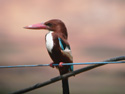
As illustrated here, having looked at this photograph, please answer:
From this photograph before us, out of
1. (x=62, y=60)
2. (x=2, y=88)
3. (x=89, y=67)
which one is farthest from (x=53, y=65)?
(x=2, y=88)

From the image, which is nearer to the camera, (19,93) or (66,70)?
(19,93)

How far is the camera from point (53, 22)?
3.34 metres

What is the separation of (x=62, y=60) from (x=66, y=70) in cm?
11

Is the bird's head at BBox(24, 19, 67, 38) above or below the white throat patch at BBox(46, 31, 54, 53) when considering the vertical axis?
above

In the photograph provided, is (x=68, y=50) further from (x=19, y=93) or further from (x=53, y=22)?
(x=19, y=93)

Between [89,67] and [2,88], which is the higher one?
[89,67]

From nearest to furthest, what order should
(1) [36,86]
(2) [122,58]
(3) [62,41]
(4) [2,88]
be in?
(2) [122,58] < (1) [36,86] < (3) [62,41] < (4) [2,88]

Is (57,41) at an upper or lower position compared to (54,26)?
lower

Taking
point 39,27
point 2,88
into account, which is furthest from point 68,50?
point 2,88

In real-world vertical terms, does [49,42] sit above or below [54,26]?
below

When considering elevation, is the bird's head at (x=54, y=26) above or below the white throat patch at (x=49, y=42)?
above

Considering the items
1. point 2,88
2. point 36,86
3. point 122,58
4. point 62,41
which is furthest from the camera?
point 2,88

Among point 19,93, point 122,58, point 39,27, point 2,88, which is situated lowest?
point 2,88

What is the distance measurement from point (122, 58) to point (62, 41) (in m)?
0.69
